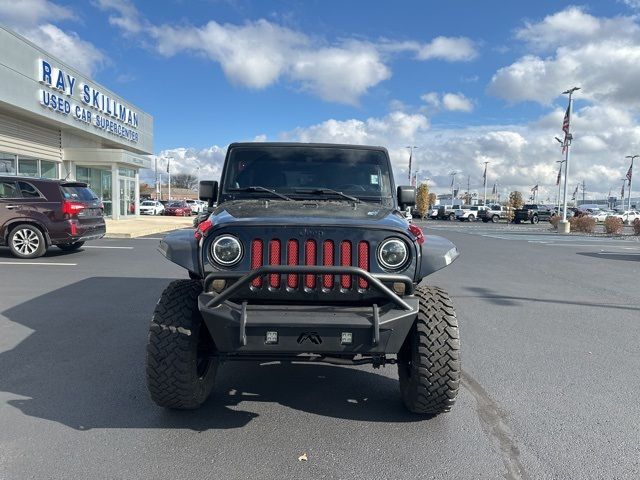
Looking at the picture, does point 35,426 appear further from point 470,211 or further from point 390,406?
point 470,211

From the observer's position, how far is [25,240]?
411 inches

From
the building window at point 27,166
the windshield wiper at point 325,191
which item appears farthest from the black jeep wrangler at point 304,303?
the building window at point 27,166

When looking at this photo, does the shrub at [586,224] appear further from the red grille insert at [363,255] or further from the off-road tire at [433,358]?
the red grille insert at [363,255]

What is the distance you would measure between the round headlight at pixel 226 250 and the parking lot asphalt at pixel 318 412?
3.64 ft

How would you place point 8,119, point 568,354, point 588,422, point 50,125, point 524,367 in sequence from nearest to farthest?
point 588,422 < point 524,367 < point 568,354 < point 8,119 < point 50,125

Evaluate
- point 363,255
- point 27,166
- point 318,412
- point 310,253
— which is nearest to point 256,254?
point 310,253

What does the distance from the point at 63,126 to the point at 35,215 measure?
485 inches

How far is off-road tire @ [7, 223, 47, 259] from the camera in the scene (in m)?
10.4

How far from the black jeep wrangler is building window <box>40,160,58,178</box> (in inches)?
818

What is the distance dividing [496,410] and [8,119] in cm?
2009

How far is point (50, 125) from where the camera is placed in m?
20.7

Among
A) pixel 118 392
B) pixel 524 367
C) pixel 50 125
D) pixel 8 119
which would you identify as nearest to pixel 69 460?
pixel 118 392

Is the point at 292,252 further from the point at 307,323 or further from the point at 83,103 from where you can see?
the point at 83,103

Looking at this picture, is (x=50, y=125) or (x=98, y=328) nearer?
(x=98, y=328)
